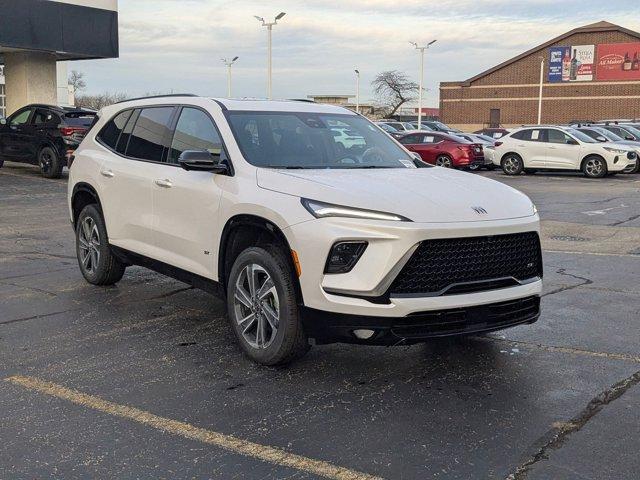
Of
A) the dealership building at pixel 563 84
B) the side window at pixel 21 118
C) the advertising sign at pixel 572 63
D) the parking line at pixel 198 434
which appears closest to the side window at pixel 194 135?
the parking line at pixel 198 434

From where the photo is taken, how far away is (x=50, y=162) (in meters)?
19.4

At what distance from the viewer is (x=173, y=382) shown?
4.65 meters

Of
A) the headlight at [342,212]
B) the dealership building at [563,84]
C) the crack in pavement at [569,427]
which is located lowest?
the crack in pavement at [569,427]

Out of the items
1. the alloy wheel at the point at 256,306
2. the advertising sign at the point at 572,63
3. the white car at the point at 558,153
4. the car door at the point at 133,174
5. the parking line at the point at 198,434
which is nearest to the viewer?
the parking line at the point at 198,434

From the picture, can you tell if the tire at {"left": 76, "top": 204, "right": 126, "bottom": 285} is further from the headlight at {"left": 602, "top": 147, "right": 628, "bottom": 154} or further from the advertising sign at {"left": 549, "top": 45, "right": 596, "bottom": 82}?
the advertising sign at {"left": 549, "top": 45, "right": 596, "bottom": 82}

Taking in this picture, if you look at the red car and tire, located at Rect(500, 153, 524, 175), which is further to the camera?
the red car

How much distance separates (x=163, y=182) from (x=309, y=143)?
1.23m

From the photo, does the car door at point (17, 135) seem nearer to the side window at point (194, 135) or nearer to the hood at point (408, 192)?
the side window at point (194, 135)

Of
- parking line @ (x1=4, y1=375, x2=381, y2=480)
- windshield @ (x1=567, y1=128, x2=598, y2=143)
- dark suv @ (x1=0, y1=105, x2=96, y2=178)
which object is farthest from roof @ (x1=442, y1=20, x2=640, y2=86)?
parking line @ (x1=4, y1=375, x2=381, y2=480)

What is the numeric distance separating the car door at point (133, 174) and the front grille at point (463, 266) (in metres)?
2.57

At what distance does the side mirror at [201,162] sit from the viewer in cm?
520

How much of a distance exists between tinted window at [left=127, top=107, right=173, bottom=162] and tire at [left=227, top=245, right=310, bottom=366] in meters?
1.69

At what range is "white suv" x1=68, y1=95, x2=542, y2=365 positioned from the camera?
4312mm

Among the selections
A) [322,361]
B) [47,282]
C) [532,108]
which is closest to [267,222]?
[322,361]
